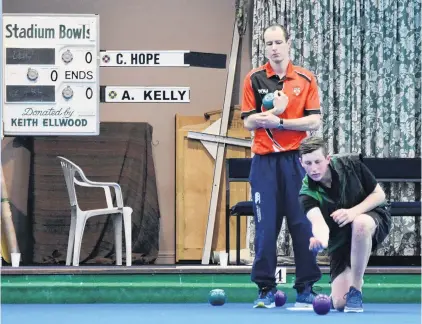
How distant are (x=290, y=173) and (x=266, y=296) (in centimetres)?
60

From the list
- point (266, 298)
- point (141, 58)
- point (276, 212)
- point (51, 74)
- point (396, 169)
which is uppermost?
point (141, 58)

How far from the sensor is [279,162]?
415cm

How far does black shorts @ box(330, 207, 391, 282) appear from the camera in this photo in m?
3.93

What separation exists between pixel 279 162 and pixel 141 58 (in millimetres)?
3547

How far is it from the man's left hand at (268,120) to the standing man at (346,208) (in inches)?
12.4

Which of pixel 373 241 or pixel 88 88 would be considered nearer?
pixel 373 241

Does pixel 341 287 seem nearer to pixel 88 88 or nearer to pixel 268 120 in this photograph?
pixel 268 120

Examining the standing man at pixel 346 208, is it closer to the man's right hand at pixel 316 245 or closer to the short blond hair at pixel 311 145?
the short blond hair at pixel 311 145

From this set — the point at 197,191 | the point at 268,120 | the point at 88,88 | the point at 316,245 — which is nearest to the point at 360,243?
the point at 316,245

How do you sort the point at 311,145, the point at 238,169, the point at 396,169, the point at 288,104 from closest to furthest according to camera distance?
the point at 311,145 → the point at 288,104 → the point at 238,169 → the point at 396,169

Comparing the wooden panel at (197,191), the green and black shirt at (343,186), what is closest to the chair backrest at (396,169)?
the wooden panel at (197,191)

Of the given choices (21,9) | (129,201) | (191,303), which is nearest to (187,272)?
(191,303)

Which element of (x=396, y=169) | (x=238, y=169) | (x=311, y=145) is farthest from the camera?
(x=396, y=169)

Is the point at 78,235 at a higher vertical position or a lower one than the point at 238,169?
lower
